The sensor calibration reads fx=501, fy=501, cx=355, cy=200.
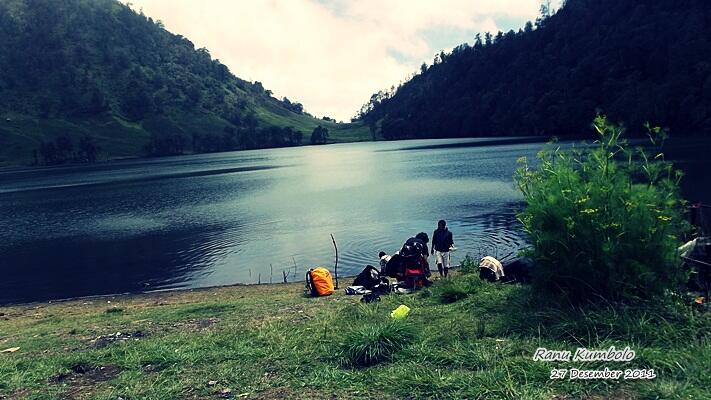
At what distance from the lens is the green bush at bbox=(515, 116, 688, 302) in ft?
30.8

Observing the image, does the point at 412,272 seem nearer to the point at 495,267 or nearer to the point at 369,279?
the point at 369,279

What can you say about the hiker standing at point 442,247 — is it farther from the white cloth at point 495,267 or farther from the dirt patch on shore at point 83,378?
the dirt patch on shore at point 83,378

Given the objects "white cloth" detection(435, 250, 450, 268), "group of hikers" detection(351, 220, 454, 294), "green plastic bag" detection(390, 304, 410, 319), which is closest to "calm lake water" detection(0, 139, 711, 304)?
"white cloth" detection(435, 250, 450, 268)

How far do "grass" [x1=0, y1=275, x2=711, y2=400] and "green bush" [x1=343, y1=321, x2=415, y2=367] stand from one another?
0.8 inches

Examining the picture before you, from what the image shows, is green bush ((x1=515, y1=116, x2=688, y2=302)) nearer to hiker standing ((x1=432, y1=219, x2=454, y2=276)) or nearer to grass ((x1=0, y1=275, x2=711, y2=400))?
grass ((x1=0, y1=275, x2=711, y2=400))

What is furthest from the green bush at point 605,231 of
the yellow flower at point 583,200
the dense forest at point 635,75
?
the dense forest at point 635,75

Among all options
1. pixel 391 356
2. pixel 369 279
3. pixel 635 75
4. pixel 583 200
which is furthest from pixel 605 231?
pixel 635 75

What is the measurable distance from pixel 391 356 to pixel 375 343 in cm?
38

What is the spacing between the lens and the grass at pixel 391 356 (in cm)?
701

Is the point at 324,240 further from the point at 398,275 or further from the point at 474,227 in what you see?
the point at 398,275

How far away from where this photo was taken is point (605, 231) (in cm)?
959

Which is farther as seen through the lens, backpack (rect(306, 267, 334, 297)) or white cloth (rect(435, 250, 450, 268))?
white cloth (rect(435, 250, 450, 268))

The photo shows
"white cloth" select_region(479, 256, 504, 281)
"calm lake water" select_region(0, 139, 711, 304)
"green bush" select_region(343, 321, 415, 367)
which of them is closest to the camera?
"green bush" select_region(343, 321, 415, 367)

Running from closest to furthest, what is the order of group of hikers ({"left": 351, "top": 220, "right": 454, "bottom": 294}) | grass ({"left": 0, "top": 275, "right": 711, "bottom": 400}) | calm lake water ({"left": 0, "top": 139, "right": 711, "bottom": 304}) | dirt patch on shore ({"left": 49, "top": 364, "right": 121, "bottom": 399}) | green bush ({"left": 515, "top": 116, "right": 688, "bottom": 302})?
grass ({"left": 0, "top": 275, "right": 711, "bottom": 400}) < dirt patch on shore ({"left": 49, "top": 364, "right": 121, "bottom": 399}) < green bush ({"left": 515, "top": 116, "right": 688, "bottom": 302}) < group of hikers ({"left": 351, "top": 220, "right": 454, "bottom": 294}) < calm lake water ({"left": 0, "top": 139, "right": 711, "bottom": 304})
